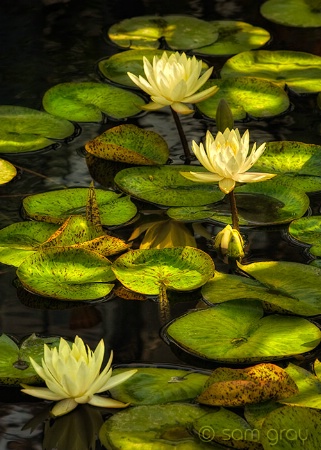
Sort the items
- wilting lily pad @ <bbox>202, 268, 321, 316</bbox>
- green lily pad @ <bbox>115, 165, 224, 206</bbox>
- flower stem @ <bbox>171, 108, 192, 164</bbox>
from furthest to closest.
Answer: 1. flower stem @ <bbox>171, 108, 192, 164</bbox>
2. green lily pad @ <bbox>115, 165, 224, 206</bbox>
3. wilting lily pad @ <bbox>202, 268, 321, 316</bbox>

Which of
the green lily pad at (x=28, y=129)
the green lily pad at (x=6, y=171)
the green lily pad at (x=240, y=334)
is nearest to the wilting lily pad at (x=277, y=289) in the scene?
the green lily pad at (x=240, y=334)

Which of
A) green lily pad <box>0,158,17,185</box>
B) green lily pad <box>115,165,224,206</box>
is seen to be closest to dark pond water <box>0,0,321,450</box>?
green lily pad <box>0,158,17,185</box>

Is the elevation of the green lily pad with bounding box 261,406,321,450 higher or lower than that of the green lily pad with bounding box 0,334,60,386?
higher

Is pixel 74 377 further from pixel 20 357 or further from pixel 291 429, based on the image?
pixel 291 429

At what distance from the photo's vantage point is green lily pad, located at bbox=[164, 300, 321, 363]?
84.5 inches

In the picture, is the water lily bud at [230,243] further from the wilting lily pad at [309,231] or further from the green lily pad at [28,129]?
the green lily pad at [28,129]

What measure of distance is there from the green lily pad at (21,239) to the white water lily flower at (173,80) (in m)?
0.58

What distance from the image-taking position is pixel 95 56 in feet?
12.5

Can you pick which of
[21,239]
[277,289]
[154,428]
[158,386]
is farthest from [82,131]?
[154,428]

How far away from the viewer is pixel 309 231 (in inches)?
104

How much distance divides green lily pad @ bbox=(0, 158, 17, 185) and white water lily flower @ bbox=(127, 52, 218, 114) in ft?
1.52

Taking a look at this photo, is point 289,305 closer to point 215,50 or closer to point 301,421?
point 301,421

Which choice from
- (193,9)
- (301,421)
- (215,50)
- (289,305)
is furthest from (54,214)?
(193,9)

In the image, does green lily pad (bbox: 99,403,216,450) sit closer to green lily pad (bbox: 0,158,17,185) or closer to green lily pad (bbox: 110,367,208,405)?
green lily pad (bbox: 110,367,208,405)
